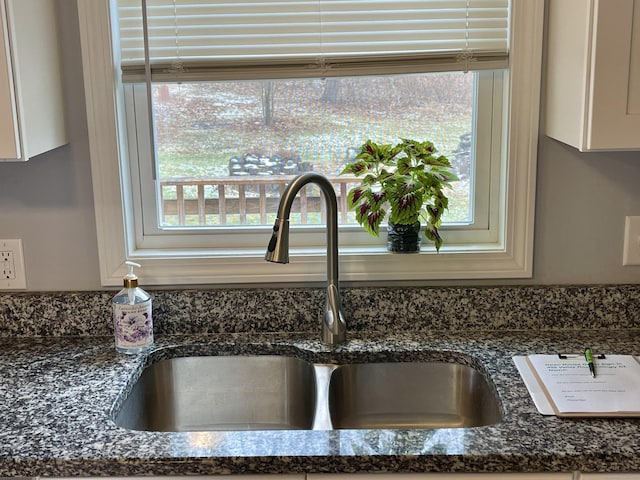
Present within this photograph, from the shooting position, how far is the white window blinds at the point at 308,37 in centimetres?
167

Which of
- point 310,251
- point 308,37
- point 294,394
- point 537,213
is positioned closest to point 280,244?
point 310,251

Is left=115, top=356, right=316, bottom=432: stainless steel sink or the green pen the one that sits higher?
the green pen

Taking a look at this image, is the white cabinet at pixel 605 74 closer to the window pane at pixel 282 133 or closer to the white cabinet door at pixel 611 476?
the window pane at pixel 282 133

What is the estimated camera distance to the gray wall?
1702 mm

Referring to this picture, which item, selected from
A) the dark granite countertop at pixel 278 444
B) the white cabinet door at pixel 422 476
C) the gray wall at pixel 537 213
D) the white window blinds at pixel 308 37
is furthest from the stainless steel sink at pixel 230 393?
the white window blinds at pixel 308 37

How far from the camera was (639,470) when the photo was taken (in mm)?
1203

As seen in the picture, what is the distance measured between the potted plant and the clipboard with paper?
1.19ft

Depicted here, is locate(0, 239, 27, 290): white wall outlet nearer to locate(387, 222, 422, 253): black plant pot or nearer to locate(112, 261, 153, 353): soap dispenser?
locate(112, 261, 153, 353): soap dispenser

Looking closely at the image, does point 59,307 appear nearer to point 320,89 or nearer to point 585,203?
point 320,89

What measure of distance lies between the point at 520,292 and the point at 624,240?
0.27 metres

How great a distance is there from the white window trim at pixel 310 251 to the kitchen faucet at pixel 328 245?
107 millimetres

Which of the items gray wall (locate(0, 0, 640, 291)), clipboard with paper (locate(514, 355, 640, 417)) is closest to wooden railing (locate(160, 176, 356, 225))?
gray wall (locate(0, 0, 640, 291))

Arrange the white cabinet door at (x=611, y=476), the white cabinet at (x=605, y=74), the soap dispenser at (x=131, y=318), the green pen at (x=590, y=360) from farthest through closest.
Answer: the soap dispenser at (x=131, y=318)
the green pen at (x=590, y=360)
the white cabinet at (x=605, y=74)
the white cabinet door at (x=611, y=476)

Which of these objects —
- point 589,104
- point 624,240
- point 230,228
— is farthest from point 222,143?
point 624,240
